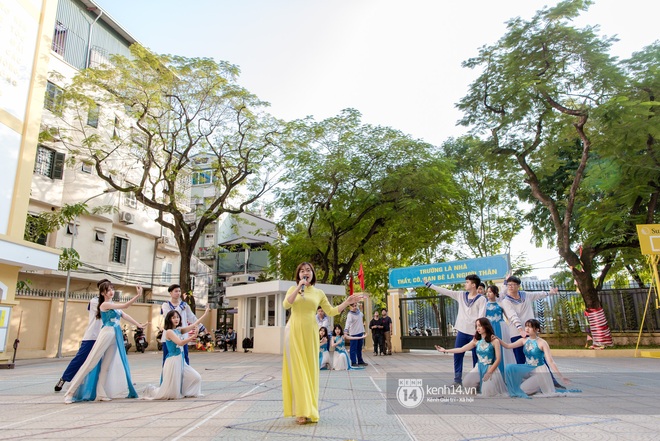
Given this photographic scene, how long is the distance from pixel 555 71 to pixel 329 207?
950cm

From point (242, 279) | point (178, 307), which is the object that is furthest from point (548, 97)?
point (242, 279)

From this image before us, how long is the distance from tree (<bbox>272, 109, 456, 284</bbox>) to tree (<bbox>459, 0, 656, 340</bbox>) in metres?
3.11

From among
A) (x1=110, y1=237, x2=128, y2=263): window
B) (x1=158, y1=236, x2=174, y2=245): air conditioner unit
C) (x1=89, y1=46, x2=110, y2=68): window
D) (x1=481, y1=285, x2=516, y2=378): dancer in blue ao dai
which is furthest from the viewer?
(x1=158, y1=236, x2=174, y2=245): air conditioner unit

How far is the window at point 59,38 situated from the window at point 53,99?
230 centimetres

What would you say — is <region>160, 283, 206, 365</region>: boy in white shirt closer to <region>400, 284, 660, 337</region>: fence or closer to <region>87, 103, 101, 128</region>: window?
<region>400, 284, 660, 337</region>: fence

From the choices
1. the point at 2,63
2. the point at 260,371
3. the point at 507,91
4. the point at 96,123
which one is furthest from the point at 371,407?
the point at 96,123

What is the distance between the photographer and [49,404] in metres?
5.89

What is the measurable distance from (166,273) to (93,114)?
11.2m

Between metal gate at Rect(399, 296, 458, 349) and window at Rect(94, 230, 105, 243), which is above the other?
window at Rect(94, 230, 105, 243)

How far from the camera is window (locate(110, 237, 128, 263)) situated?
23.3m

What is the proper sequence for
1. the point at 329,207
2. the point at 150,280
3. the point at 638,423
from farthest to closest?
the point at 150,280
the point at 329,207
the point at 638,423

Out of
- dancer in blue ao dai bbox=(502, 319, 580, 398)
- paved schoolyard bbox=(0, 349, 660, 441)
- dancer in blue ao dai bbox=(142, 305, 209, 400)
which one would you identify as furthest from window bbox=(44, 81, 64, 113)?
dancer in blue ao dai bbox=(502, 319, 580, 398)

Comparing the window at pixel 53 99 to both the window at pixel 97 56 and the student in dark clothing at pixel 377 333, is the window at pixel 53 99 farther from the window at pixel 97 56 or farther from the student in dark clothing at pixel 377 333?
the student in dark clothing at pixel 377 333

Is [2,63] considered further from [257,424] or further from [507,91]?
[507,91]
